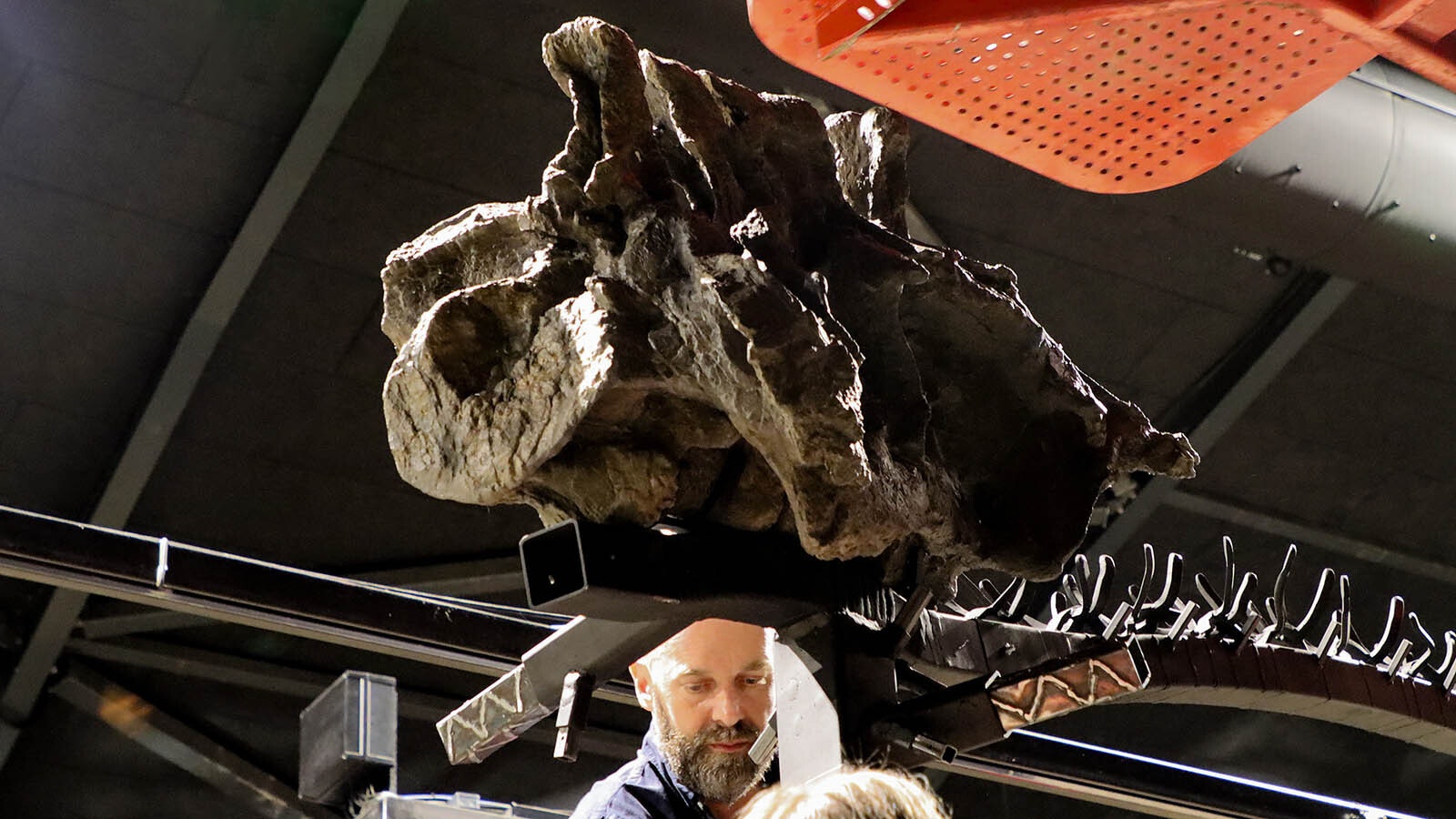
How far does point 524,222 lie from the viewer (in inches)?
107

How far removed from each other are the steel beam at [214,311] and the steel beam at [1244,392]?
4365 mm

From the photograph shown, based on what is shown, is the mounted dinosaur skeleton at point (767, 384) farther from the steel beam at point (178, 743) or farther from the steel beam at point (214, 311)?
the steel beam at point (178, 743)

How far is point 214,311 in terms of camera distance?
25.0ft

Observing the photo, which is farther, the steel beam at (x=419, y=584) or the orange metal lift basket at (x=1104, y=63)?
the steel beam at (x=419, y=584)

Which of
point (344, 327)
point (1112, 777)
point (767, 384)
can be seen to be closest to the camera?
point (767, 384)

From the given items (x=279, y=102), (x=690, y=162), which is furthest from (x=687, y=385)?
(x=279, y=102)

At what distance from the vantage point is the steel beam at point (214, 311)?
687cm

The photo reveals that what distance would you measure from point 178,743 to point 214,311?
112 inches

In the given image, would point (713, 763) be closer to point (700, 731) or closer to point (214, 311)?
point (700, 731)

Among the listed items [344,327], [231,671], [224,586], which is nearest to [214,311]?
[344,327]

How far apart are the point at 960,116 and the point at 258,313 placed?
5570 millimetres

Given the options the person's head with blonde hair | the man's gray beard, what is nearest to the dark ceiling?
the man's gray beard

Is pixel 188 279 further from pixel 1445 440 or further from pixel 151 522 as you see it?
pixel 1445 440

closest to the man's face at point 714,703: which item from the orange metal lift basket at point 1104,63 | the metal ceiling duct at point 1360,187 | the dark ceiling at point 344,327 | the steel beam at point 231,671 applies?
the orange metal lift basket at point 1104,63
